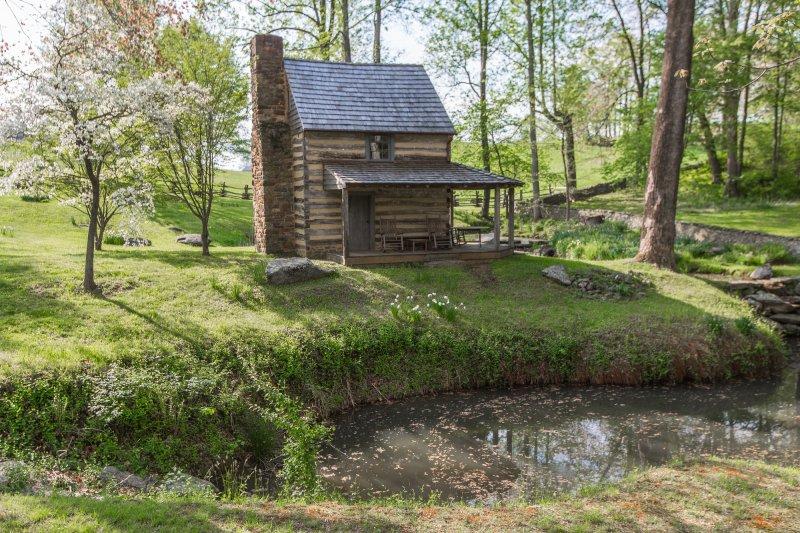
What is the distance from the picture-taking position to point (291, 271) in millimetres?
15000

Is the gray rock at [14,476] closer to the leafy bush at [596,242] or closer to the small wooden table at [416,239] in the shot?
the small wooden table at [416,239]

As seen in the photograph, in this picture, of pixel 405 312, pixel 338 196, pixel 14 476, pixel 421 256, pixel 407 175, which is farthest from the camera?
pixel 338 196

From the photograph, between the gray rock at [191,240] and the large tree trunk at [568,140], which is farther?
the large tree trunk at [568,140]

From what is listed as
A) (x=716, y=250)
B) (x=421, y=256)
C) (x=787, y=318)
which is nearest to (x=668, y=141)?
(x=716, y=250)

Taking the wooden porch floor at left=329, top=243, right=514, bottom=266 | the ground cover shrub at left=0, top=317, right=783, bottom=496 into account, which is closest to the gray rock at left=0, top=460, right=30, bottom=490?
the ground cover shrub at left=0, top=317, right=783, bottom=496

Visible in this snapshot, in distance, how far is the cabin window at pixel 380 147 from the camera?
63.0 ft

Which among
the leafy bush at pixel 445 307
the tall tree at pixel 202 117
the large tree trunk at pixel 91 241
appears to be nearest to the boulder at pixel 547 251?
the leafy bush at pixel 445 307

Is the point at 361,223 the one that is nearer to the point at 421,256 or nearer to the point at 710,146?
the point at 421,256

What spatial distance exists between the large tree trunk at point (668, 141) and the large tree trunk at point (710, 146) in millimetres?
13786

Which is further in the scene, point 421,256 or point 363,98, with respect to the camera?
point 363,98

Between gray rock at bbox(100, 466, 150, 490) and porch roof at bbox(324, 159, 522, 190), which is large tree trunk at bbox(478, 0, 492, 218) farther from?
gray rock at bbox(100, 466, 150, 490)

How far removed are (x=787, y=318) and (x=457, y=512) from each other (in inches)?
518

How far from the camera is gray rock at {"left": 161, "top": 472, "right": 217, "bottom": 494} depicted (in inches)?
286

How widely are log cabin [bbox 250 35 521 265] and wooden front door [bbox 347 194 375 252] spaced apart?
1.3 inches
